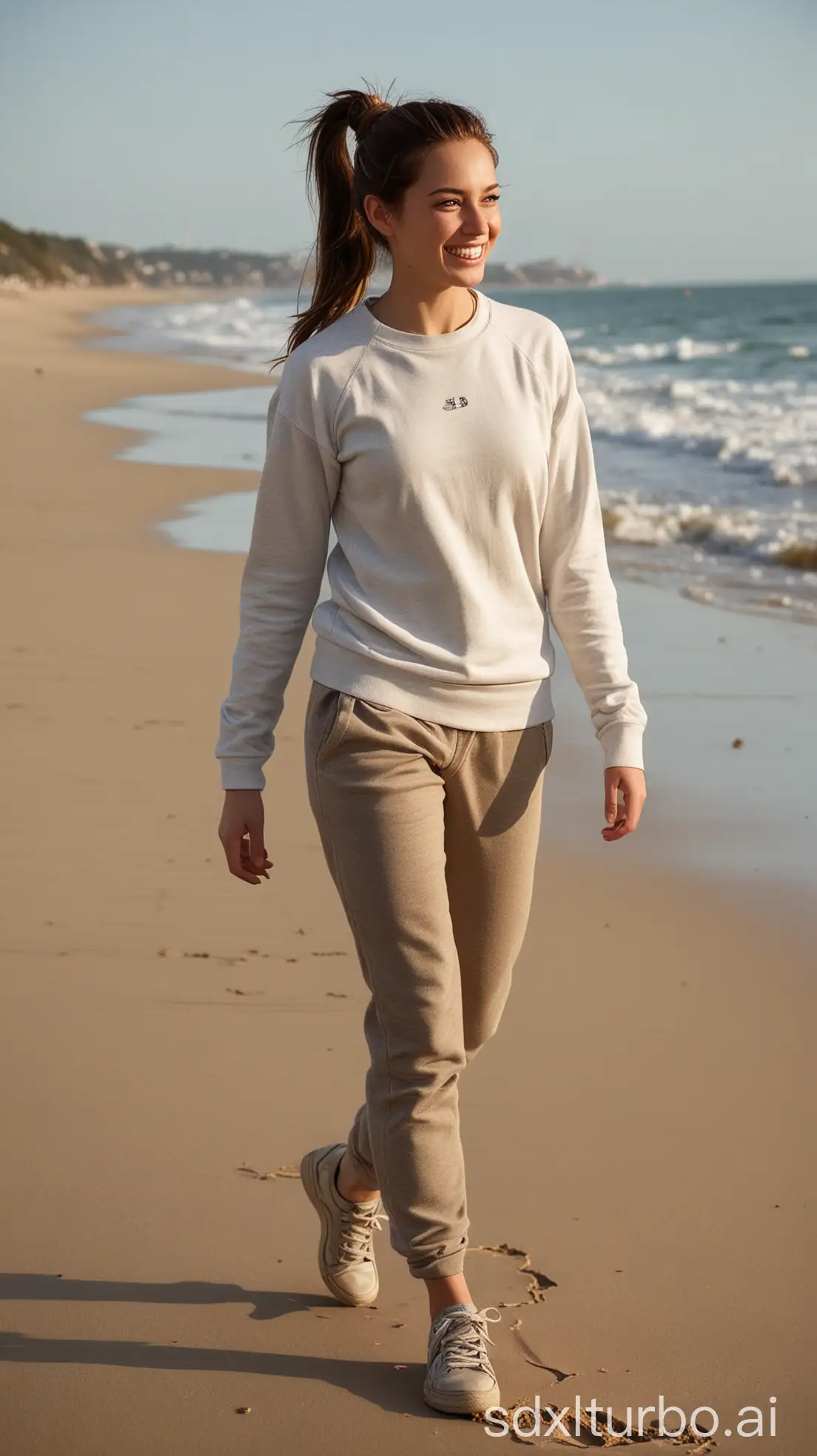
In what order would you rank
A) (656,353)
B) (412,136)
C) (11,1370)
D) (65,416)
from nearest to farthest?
(412,136) < (11,1370) < (65,416) < (656,353)

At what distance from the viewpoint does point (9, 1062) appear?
3.42 m

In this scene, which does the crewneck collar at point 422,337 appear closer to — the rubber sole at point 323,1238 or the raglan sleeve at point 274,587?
the raglan sleeve at point 274,587

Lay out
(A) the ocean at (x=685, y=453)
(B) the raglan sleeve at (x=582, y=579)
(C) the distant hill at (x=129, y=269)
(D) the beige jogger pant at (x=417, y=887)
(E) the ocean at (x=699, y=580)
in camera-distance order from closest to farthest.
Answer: (D) the beige jogger pant at (x=417, y=887)
(B) the raglan sleeve at (x=582, y=579)
(E) the ocean at (x=699, y=580)
(A) the ocean at (x=685, y=453)
(C) the distant hill at (x=129, y=269)

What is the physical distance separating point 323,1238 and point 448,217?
1658mm

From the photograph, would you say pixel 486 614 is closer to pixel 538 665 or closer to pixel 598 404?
pixel 538 665

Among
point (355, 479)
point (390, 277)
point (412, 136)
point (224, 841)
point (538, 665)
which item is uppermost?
point (412, 136)

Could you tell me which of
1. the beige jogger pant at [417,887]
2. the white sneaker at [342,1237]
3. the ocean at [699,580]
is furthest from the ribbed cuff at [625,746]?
the ocean at [699,580]

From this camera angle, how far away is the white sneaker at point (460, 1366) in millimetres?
2328

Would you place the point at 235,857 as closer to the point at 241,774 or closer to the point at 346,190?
the point at 241,774

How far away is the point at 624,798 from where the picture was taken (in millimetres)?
2482

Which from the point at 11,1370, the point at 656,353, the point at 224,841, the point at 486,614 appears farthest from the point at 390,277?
the point at 656,353

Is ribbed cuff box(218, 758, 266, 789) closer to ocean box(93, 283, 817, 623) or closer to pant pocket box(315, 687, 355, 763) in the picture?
pant pocket box(315, 687, 355, 763)

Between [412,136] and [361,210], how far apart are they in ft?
0.49

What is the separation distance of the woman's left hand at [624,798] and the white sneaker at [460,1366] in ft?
2.52
